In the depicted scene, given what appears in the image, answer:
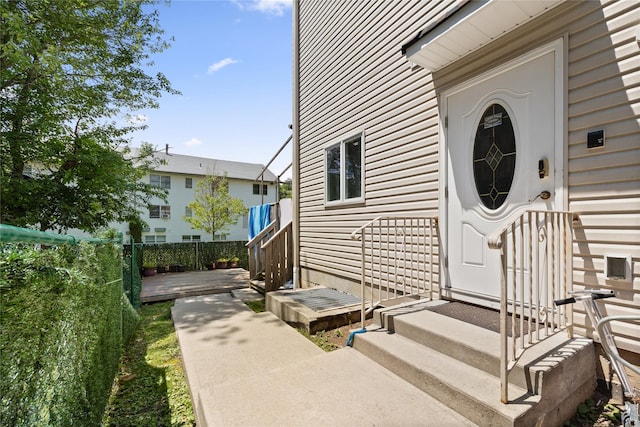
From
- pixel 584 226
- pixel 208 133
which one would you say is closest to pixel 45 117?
pixel 208 133

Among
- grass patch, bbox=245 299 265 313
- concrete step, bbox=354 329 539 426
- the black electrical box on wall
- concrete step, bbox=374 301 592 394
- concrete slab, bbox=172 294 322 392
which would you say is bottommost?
grass patch, bbox=245 299 265 313

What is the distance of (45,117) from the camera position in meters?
6.36

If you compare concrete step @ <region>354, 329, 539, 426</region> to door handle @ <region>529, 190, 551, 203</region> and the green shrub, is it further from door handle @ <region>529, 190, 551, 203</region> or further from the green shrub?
the green shrub

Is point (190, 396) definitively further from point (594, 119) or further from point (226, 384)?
point (594, 119)

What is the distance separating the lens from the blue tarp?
28.2 ft

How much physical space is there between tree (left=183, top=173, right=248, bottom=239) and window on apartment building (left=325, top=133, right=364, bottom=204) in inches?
464

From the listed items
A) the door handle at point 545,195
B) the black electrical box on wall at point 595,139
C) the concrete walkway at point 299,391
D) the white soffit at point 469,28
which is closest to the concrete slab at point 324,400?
the concrete walkway at point 299,391

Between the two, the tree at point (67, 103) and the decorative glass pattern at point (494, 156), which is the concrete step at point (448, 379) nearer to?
the decorative glass pattern at point (494, 156)

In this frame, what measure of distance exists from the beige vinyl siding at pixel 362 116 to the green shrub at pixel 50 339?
11.1 feet

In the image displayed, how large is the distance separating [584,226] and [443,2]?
9.34 feet

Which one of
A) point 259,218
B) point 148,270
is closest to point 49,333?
point 259,218

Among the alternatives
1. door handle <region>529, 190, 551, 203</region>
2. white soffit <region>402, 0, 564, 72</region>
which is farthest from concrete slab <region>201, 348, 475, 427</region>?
white soffit <region>402, 0, 564, 72</region>

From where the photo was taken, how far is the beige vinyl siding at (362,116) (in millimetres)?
3643

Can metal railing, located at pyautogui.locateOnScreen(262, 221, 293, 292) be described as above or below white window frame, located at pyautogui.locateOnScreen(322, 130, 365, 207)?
below
